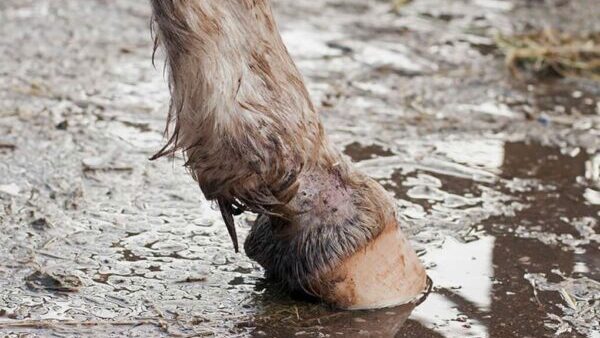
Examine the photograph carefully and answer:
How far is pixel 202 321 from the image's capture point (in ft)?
9.61

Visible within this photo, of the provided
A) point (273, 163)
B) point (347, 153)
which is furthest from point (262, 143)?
point (347, 153)

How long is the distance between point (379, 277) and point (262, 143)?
20.0 inches

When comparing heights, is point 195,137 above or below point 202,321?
above

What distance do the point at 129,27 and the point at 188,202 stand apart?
247 centimetres

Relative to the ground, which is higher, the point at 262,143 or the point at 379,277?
the point at 262,143

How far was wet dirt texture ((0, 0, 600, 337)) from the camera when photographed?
3.04 metres

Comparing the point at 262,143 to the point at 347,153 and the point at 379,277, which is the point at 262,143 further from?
the point at 347,153

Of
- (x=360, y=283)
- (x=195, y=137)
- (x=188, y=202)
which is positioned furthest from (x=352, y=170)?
(x=188, y=202)

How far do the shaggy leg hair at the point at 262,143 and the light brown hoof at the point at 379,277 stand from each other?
0.04 m

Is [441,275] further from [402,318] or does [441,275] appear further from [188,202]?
[188,202]

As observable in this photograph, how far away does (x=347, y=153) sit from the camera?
4387mm

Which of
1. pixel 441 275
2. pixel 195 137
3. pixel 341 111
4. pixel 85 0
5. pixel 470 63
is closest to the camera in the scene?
pixel 195 137

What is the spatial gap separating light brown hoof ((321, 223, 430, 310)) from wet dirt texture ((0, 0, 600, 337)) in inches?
1.6

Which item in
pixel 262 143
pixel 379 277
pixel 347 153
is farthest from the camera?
pixel 347 153
